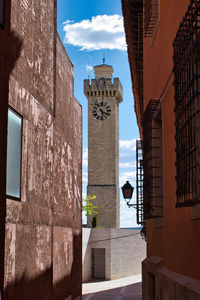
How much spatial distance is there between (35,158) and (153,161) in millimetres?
3752

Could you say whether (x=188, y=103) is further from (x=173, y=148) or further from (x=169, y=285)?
(x=169, y=285)

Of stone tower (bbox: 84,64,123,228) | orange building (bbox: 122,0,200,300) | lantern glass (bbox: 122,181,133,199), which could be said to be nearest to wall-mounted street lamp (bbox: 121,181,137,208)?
lantern glass (bbox: 122,181,133,199)

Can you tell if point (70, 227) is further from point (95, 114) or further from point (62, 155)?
point (95, 114)

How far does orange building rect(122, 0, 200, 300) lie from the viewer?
14.0ft

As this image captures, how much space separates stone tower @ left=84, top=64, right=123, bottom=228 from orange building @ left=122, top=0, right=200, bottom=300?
165 ft

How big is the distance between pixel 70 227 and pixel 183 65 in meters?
11.4

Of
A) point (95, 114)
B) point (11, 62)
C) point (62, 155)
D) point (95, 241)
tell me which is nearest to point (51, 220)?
point (62, 155)

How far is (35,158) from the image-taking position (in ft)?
33.9

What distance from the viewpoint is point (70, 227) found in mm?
15422

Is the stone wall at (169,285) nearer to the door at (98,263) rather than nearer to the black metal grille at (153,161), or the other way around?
the black metal grille at (153,161)

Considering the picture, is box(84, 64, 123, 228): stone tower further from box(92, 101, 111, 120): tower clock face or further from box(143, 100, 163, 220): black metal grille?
box(143, 100, 163, 220): black metal grille

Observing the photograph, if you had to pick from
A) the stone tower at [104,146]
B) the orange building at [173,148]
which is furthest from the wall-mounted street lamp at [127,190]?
the stone tower at [104,146]

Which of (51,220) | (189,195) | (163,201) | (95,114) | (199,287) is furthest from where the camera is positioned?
(95,114)

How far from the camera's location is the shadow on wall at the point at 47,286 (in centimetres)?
855
